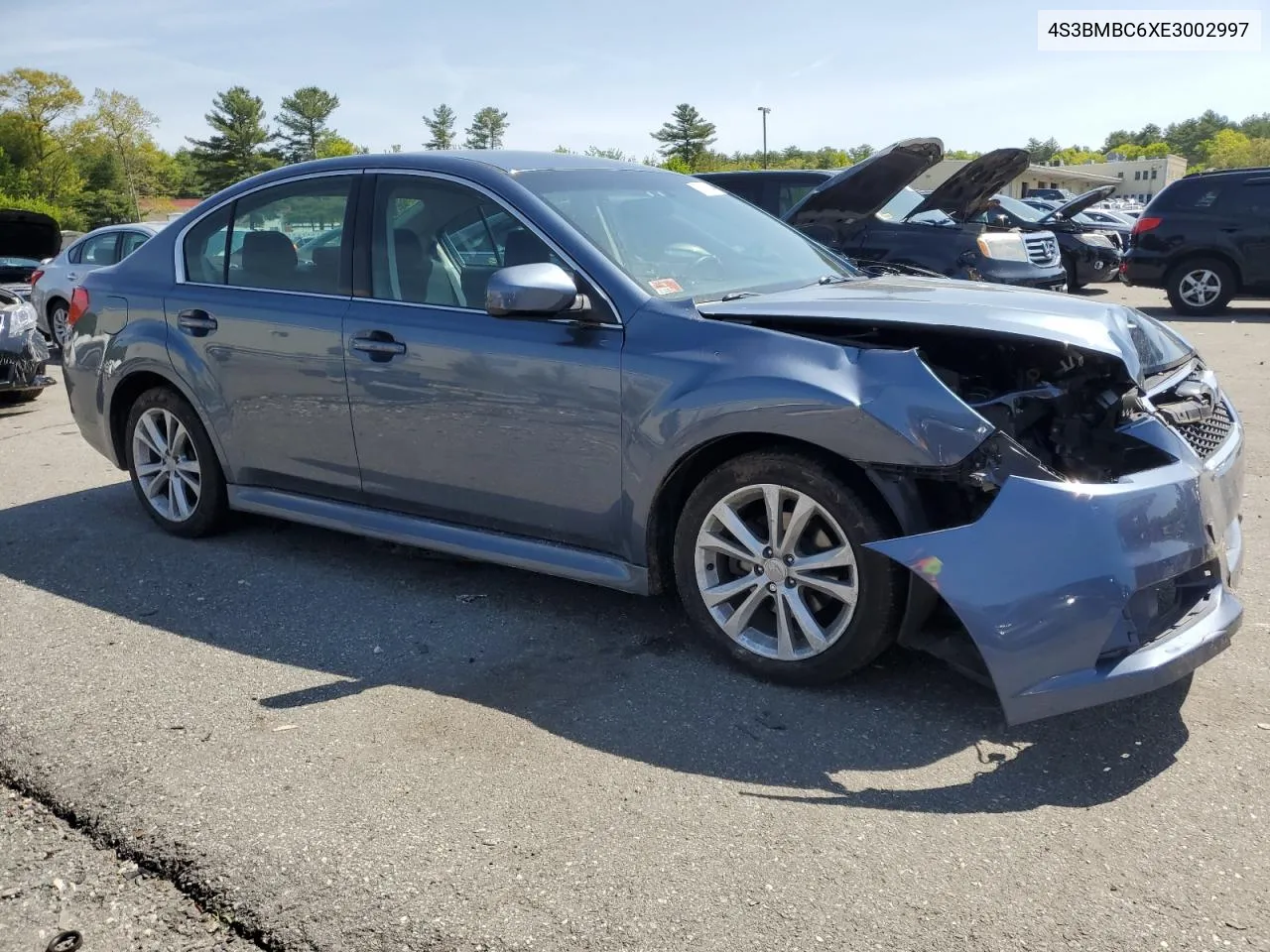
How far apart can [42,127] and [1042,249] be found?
85465 mm

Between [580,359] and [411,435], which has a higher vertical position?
[580,359]

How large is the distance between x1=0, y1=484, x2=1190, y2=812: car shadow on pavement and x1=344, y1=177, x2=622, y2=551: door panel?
423 mm

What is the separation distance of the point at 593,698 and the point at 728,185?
9420 millimetres

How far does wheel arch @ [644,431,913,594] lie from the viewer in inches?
133

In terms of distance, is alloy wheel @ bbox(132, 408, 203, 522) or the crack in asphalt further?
alloy wheel @ bbox(132, 408, 203, 522)

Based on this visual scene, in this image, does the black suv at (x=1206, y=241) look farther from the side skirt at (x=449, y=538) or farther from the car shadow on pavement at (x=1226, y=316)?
the side skirt at (x=449, y=538)

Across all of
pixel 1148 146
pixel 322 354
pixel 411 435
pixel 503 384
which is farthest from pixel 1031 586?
pixel 1148 146

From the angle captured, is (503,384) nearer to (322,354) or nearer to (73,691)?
(322,354)

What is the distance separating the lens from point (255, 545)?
5.36 m

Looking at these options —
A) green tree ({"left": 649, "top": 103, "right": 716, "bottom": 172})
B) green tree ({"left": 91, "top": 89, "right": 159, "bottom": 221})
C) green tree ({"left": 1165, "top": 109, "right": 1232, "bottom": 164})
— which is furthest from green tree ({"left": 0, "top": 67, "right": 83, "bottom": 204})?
green tree ({"left": 1165, "top": 109, "right": 1232, "bottom": 164})

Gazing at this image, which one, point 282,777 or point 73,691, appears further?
point 73,691

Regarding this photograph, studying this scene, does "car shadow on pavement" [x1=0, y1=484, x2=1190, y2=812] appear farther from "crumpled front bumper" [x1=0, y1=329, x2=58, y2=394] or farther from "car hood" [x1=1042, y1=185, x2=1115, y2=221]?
"car hood" [x1=1042, y1=185, x2=1115, y2=221]

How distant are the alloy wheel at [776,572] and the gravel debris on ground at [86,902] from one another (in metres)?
1.81

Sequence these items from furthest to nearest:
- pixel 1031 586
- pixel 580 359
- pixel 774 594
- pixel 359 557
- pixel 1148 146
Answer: pixel 1148 146
pixel 359 557
pixel 580 359
pixel 774 594
pixel 1031 586
